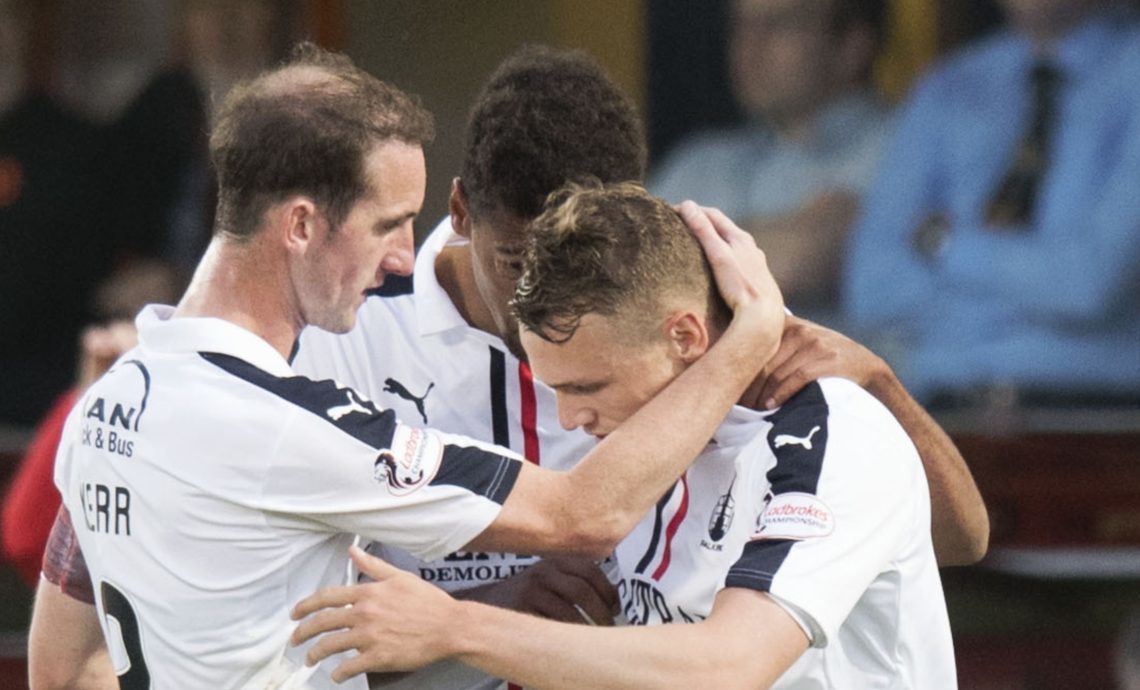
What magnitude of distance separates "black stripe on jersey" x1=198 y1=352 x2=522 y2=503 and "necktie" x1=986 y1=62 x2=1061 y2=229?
3.62 m

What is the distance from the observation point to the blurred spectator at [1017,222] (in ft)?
18.4

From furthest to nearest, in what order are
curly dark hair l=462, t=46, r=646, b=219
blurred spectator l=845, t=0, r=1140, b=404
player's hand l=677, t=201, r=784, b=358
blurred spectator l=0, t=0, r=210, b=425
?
blurred spectator l=0, t=0, r=210, b=425 < blurred spectator l=845, t=0, r=1140, b=404 < curly dark hair l=462, t=46, r=646, b=219 < player's hand l=677, t=201, r=784, b=358

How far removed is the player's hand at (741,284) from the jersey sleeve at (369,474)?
356 millimetres

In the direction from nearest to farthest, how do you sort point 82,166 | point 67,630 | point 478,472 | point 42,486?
point 478,472 < point 67,630 < point 42,486 < point 82,166

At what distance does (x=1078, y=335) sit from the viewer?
564cm

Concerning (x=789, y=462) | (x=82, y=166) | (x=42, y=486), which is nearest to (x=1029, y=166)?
(x=82, y=166)

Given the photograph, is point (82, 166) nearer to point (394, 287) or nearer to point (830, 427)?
point (394, 287)

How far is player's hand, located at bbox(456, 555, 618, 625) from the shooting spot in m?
Result: 2.58

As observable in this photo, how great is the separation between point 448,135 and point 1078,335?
6.61 ft

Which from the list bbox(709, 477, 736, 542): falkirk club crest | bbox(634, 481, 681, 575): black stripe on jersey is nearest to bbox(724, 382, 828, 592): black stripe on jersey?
bbox(709, 477, 736, 542): falkirk club crest

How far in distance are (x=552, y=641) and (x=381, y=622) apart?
0.21 metres

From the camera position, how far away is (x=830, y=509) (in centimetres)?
228

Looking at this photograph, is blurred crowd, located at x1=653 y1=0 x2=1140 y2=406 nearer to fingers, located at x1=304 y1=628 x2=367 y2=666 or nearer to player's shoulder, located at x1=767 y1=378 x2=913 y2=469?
player's shoulder, located at x1=767 y1=378 x2=913 y2=469

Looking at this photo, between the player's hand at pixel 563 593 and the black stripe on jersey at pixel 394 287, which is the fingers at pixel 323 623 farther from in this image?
the black stripe on jersey at pixel 394 287
